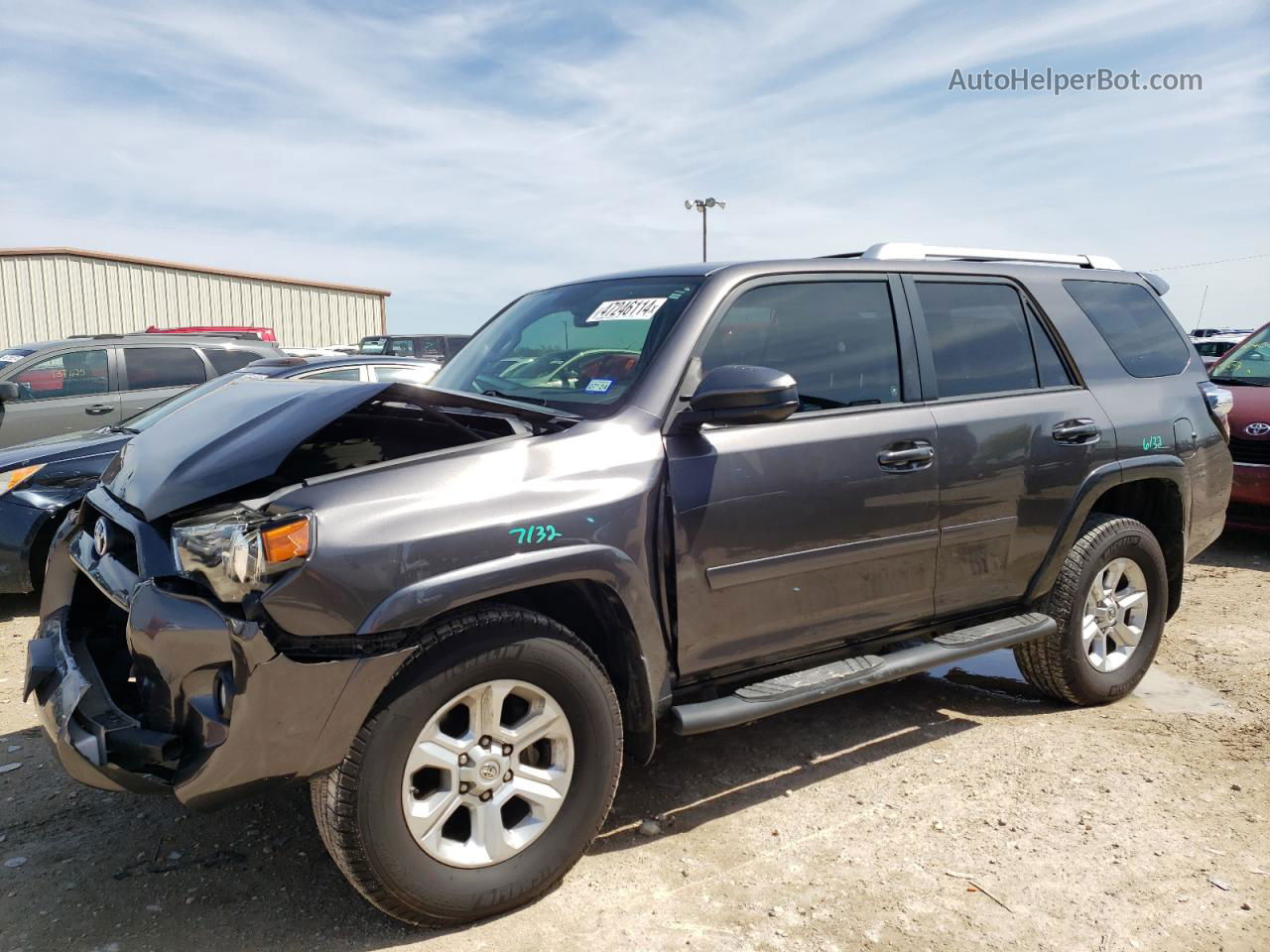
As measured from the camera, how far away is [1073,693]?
14.2ft

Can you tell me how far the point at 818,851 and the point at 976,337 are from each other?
2.14m

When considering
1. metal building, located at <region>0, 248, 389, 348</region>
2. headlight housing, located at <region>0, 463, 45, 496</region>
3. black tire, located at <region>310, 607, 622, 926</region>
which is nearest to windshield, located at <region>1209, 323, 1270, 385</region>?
black tire, located at <region>310, 607, 622, 926</region>

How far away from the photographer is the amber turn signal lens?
7.58 feet

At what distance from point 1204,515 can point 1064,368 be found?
3.97 ft

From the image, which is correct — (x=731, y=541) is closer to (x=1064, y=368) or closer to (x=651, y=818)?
(x=651, y=818)

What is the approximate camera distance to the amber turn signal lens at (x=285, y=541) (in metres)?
2.31

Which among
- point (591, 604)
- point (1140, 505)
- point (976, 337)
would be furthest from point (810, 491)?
point (1140, 505)

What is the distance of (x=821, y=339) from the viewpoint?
352 centimetres

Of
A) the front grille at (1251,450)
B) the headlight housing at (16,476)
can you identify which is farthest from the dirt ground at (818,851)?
the front grille at (1251,450)

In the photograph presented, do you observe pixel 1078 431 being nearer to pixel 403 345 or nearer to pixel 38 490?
pixel 38 490

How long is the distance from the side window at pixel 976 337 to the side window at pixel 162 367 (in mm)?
7112

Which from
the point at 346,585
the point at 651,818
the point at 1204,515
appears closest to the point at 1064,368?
the point at 1204,515

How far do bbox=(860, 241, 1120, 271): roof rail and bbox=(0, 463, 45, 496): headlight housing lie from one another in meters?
4.88

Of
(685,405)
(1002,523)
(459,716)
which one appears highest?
(685,405)
